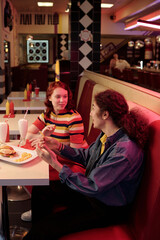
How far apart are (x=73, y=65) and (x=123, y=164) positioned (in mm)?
4758

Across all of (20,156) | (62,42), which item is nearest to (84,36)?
(20,156)

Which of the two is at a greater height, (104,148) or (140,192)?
(104,148)

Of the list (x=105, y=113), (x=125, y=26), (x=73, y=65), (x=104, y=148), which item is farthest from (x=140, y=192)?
(x=125, y=26)

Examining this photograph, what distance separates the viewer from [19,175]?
6.05 feet

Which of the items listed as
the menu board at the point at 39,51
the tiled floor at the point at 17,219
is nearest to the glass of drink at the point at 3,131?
the tiled floor at the point at 17,219

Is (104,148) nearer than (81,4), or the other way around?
(104,148)

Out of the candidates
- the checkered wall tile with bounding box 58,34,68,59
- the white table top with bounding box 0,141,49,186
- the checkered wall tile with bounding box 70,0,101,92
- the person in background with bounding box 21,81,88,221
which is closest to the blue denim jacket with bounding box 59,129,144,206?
the white table top with bounding box 0,141,49,186

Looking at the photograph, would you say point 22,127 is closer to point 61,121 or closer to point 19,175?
point 61,121

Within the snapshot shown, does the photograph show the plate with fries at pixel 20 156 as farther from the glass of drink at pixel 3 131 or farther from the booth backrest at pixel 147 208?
the booth backrest at pixel 147 208

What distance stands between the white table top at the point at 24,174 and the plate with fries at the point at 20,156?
0.02m

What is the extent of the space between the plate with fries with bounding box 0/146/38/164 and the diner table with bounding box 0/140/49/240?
0.02 m

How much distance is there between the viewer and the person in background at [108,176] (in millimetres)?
1552

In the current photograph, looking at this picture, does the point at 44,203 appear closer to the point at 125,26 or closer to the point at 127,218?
the point at 127,218

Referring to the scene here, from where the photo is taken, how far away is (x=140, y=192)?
1.63 metres
